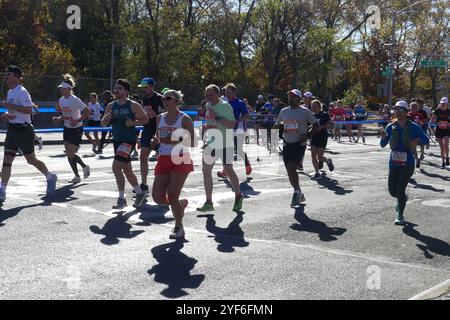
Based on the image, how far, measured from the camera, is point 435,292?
591cm

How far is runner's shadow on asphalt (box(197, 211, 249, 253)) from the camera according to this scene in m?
7.64

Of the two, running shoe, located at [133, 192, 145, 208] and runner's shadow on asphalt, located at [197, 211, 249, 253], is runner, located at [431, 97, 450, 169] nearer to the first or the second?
runner's shadow on asphalt, located at [197, 211, 249, 253]

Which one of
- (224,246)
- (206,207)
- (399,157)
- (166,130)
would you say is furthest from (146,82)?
(399,157)

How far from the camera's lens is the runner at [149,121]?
10.6 meters

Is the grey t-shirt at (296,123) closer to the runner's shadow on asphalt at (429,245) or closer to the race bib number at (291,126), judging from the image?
the race bib number at (291,126)

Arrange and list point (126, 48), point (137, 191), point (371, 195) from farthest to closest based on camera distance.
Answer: point (126, 48), point (371, 195), point (137, 191)

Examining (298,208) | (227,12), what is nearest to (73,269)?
(298,208)

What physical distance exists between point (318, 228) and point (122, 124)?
127 inches

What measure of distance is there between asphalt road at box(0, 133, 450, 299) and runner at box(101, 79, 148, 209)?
559mm

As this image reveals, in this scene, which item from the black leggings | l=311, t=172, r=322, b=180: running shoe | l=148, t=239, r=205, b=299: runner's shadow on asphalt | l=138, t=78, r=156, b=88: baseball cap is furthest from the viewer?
l=311, t=172, r=322, b=180: running shoe

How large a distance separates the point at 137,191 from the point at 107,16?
111 ft

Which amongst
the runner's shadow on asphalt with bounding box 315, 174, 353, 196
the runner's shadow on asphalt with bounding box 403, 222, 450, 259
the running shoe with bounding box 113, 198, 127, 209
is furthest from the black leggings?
the running shoe with bounding box 113, 198, 127, 209

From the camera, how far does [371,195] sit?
12.0 meters
